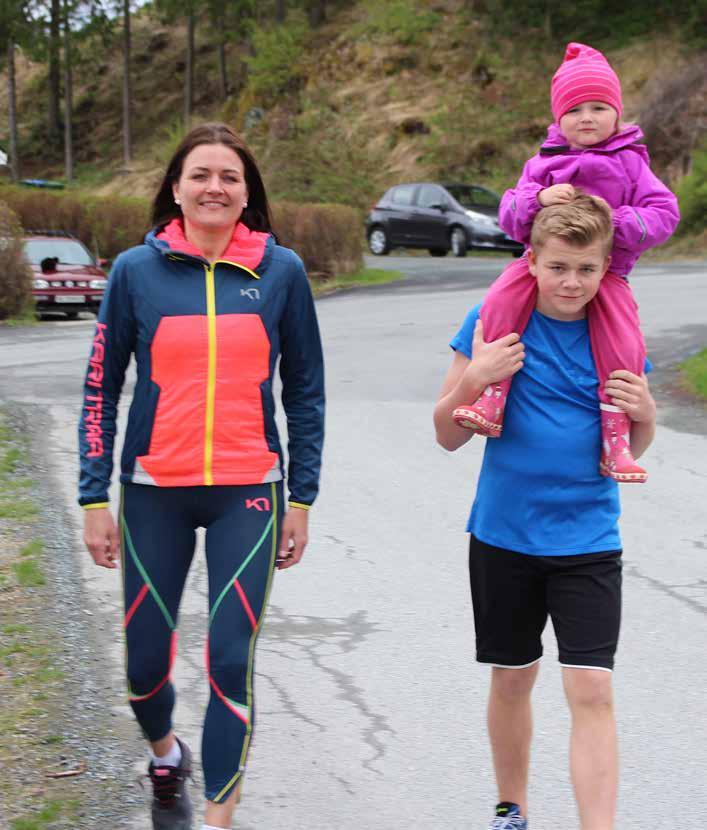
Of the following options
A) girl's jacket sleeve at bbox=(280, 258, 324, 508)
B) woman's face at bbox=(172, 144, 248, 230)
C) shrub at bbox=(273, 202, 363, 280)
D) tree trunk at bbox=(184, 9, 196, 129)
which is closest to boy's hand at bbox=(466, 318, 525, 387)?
girl's jacket sleeve at bbox=(280, 258, 324, 508)

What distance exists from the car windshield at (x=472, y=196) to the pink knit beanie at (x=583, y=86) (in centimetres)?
2506

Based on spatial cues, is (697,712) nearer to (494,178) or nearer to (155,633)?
(155,633)

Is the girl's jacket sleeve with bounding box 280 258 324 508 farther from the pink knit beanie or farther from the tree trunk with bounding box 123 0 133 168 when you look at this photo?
the tree trunk with bounding box 123 0 133 168

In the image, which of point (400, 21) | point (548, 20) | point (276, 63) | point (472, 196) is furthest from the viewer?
point (276, 63)

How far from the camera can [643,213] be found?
3.46 meters

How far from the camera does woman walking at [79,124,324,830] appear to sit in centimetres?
349

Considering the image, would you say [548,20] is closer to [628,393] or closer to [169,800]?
[628,393]

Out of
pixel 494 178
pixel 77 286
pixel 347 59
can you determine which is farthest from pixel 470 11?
pixel 77 286

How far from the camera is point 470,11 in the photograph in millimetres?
43562

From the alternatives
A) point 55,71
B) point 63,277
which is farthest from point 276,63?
point 63,277

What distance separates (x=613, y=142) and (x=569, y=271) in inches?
17.5

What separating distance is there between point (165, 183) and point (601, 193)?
1206 millimetres

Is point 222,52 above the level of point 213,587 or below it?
above

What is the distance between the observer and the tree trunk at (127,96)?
2072 inches
